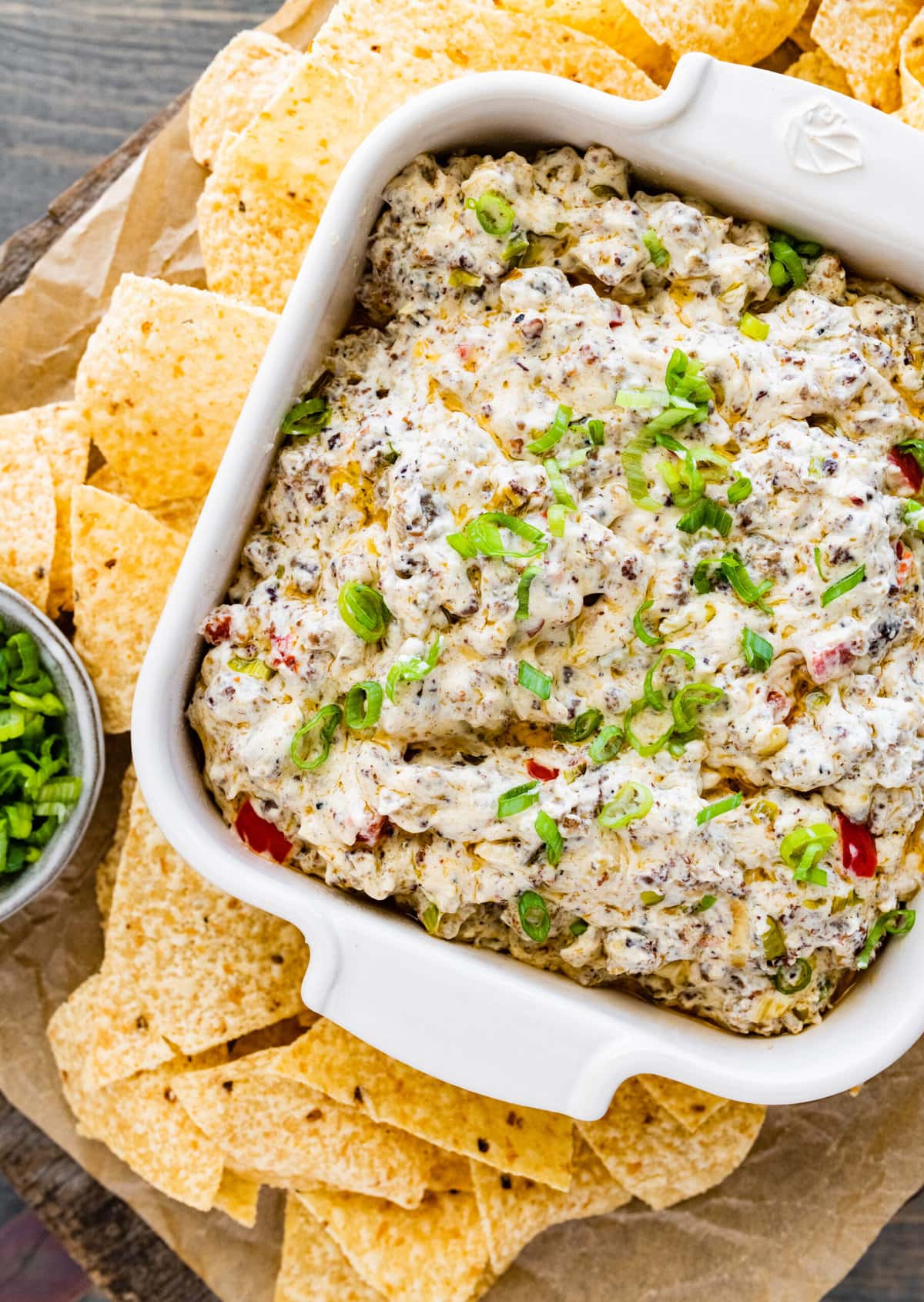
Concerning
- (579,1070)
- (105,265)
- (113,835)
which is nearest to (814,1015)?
(579,1070)

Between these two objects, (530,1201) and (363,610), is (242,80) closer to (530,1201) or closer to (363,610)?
(363,610)

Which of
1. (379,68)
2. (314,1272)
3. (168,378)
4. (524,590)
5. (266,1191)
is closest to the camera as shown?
(524,590)

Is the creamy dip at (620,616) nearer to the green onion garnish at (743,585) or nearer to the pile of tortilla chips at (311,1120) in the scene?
the green onion garnish at (743,585)

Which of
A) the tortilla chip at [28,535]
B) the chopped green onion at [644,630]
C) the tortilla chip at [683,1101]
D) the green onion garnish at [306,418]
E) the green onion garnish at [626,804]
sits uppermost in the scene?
the chopped green onion at [644,630]

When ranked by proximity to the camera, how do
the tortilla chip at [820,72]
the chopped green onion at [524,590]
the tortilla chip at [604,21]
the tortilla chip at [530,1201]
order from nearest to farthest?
A: 1. the chopped green onion at [524,590]
2. the tortilla chip at [604,21]
3. the tortilla chip at [820,72]
4. the tortilla chip at [530,1201]

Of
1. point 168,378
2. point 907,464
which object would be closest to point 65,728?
point 168,378

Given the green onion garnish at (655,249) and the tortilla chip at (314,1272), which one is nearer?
the green onion garnish at (655,249)

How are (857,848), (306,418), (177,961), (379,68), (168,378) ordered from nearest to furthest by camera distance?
(857,848) < (306,418) < (379,68) < (168,378) < (177,961)

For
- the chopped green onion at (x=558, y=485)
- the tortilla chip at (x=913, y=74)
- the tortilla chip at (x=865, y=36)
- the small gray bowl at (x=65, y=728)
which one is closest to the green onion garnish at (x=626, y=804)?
the chopped green onion at (x=558, y=485)
